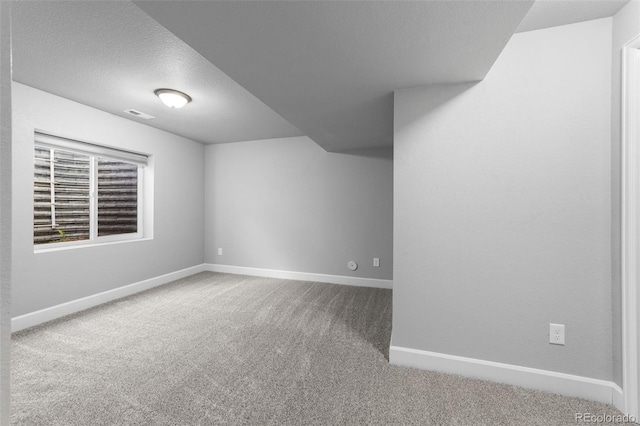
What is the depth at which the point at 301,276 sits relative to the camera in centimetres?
439

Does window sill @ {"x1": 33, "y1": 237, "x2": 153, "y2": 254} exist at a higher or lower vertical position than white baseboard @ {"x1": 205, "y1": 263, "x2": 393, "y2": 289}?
higher

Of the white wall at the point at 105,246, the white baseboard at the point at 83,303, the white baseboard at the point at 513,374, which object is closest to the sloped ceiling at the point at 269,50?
the white wall at the point at 105,246

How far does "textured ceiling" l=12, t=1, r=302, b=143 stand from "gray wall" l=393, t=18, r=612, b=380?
1.73 m

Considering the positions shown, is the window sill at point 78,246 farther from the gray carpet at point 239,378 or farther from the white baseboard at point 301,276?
the white baseboard at point 301,276

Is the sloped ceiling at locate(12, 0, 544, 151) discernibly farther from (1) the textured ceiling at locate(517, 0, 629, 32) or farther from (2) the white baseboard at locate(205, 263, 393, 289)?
(2) the white baseboard at locate(205, 263, 393, 289)

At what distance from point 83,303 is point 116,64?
257cm

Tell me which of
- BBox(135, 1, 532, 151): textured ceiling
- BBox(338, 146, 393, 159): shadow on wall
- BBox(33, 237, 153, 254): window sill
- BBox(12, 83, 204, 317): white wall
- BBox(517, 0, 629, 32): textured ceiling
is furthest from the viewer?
BBox(338, 146, 393, 159): shadow on wall

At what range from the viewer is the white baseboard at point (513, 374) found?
1620 millimetres

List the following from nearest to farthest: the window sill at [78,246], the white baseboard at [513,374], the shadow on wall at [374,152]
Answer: the white baseboard at [513,374], the window sill at [78,246], the shadow on wall at [374,152]

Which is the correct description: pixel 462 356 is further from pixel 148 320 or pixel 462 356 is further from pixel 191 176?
pixel 191 176

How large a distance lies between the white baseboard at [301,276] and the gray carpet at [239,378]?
3.47ft

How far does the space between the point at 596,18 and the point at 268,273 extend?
14.6ft

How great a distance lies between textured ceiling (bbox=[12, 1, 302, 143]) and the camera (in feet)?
5.46

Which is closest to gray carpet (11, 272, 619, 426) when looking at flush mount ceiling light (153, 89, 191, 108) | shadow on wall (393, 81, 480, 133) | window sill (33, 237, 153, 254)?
window sill (33, 237, 153, 254)
